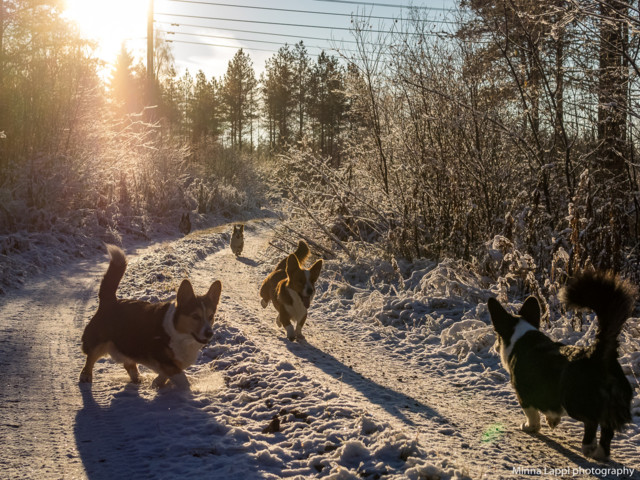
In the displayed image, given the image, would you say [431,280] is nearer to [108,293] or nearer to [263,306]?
[263,306]

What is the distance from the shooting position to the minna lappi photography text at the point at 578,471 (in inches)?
139

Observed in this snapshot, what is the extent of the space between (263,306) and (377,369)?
3.47 meters

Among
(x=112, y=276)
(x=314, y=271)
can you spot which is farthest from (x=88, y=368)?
(x=314, y=271)

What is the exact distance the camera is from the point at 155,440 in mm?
4000

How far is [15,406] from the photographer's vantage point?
183 inches

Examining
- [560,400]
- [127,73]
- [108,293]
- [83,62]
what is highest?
[127,73]

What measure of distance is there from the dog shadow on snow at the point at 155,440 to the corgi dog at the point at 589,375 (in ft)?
7.46

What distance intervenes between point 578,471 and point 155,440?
123 inches

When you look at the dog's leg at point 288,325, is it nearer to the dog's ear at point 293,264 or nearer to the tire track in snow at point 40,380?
the dog's ear at point 293,264

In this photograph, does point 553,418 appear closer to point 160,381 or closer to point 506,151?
point 160,381

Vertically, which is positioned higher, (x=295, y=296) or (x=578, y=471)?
(x=295, y=296)

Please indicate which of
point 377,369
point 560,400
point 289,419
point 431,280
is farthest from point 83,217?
point 560,400

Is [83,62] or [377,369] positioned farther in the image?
[83,62]

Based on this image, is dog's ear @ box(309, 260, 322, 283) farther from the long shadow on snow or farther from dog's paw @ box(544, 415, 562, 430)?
dog's paw @ box(544, 415, 562, 430)
